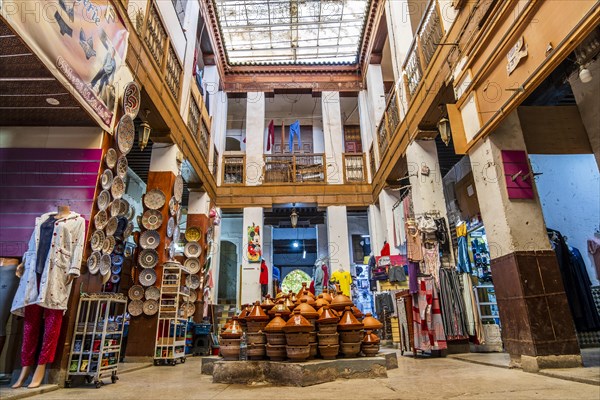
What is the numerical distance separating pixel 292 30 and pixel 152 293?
8.80 metres

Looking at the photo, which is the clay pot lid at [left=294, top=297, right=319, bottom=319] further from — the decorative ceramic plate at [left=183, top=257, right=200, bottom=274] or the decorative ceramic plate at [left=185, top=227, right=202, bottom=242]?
the decorative ceramic plate at [left=185, top=227, right=202, bottom=242]

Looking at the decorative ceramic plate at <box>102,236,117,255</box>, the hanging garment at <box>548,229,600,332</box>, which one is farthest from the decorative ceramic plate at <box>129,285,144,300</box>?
the hanging garment at <box>548,229,600,332</box>

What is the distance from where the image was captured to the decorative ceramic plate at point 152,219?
6289 mm

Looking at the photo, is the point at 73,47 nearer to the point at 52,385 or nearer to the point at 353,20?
the point at 52,385

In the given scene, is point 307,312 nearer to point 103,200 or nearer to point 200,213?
point 103,200

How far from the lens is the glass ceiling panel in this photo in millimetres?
10000

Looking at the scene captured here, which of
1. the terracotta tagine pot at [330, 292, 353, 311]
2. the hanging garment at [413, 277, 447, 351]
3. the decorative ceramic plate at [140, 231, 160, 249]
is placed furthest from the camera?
the decorative ceramic plate at [140, 231, 160, 249]

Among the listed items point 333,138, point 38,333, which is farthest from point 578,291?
point 333,138

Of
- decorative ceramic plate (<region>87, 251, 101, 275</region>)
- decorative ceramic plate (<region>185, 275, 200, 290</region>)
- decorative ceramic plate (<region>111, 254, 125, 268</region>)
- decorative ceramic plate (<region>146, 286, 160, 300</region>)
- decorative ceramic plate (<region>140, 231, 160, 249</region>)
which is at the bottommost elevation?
decorative ceramic plate (<region>146, 286, 160, 300</region>)

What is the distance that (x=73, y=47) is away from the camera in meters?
3.59

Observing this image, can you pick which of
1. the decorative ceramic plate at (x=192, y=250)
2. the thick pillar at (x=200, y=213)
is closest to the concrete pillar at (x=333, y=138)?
the thick pillar at (x=200, y=213)

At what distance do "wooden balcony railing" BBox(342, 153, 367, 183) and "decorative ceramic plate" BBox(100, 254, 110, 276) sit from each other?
8058mm

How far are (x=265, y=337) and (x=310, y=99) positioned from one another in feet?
36.2

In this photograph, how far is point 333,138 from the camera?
11656 mm
